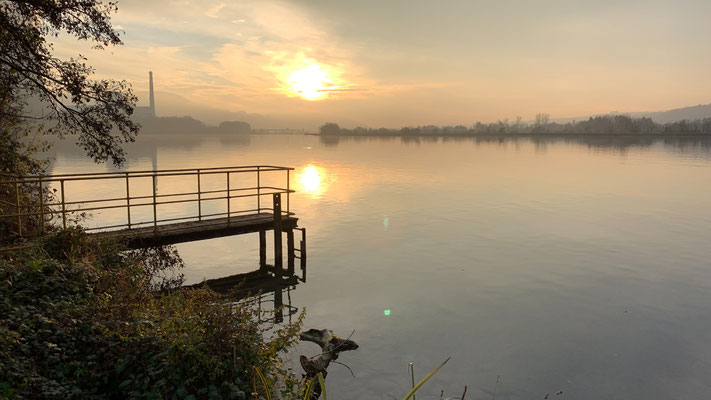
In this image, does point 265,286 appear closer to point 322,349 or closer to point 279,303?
point 279,303

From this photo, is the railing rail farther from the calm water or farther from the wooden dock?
the calm water

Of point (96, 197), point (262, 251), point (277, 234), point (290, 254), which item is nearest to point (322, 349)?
point (277, 234)

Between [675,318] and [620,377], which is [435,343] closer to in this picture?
[620,377]

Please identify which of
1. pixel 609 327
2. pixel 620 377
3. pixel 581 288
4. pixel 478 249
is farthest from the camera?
pixel 478 249

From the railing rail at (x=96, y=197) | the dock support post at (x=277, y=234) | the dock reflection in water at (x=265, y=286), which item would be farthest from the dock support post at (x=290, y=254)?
the railing rail at (x=96, y=197)

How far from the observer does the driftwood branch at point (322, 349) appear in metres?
11.5

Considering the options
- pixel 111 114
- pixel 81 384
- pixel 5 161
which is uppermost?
pixel 111 114

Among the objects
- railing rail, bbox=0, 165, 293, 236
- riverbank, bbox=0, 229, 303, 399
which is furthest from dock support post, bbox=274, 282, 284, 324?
riverbank, bbox=0, 229, 303, 399

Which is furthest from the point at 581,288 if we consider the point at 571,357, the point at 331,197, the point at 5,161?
the point at 331,197

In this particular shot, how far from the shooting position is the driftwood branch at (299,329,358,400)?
11.5 metres

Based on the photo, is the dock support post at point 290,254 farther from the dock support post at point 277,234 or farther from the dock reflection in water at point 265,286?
the dock support post at point 277,234

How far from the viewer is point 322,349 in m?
13.3

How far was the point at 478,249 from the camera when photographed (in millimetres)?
25812

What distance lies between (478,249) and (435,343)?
1250cm
